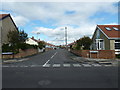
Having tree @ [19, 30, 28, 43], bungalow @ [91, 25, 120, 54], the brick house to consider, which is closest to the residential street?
bungalow @ [91, 25, 120, 54]

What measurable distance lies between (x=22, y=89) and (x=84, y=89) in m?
2.68

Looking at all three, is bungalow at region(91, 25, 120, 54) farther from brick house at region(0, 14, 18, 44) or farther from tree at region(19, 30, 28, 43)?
brick house at region(0, 14, 18, 44)

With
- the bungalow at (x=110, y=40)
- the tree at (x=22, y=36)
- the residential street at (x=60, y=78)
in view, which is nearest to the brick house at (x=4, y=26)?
the tree at (x=22, y=36)

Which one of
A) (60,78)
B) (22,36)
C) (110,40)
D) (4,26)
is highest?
(4,26)

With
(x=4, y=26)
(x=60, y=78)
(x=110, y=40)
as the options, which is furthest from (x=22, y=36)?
(x=60, y=78)

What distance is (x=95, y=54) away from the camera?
2055 cm

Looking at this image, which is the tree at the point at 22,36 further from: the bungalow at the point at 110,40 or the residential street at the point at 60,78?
the residential street at the point at 60,78

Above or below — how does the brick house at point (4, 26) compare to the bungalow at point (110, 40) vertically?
above

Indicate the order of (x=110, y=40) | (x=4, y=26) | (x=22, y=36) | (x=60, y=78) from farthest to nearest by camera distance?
1. (x=4, y=26)
2. (x=22, y=36)
3. (x=110, y=40)
4. (x=60, y=78)

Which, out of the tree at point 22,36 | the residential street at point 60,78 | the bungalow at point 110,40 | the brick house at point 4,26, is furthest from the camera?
the tree at point 22,36

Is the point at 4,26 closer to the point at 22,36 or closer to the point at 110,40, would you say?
the point at 22,36

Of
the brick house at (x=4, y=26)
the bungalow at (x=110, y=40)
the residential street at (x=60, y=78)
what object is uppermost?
the brick house at (x=4, y=26)

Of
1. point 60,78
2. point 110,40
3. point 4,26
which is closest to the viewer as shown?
point 60,78

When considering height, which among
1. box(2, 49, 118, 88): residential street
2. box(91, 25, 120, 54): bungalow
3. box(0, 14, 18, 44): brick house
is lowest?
box(2, 49, 118, 88): residential street
